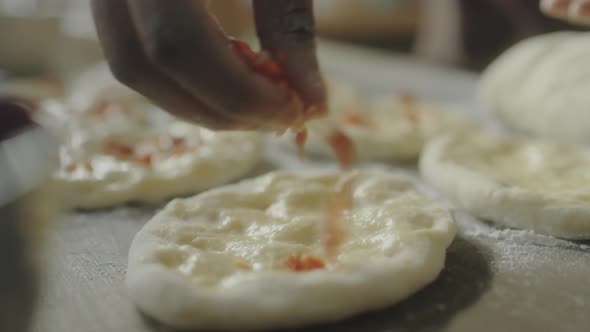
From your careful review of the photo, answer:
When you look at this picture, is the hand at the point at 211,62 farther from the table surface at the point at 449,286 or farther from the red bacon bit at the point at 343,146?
the table surface at the point at 449,286

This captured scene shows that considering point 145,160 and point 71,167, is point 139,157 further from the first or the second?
point 71,167

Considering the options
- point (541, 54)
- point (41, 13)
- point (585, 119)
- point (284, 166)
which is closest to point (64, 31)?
point (41, 13)

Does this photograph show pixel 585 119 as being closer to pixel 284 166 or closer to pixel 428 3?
pixel 284 166

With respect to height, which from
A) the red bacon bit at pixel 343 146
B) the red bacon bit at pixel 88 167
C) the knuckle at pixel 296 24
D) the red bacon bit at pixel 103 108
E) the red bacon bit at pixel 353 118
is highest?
the knuckle at pixel 296 24

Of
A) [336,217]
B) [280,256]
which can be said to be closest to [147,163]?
A: [336,217]

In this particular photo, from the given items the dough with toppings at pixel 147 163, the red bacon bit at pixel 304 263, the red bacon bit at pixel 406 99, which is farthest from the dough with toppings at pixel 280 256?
the red bacon bit at pixel 406 99
